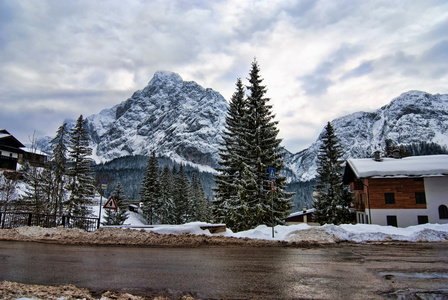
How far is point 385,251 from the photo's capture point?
1102 centimetres

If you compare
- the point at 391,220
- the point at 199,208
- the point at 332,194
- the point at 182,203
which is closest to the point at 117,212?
the point at 182,203

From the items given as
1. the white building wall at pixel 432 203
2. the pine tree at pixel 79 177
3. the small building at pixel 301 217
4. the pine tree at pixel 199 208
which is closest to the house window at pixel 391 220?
the white building wall at pixel 432 203

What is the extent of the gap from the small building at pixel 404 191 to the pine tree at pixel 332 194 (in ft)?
Answer: 21.0

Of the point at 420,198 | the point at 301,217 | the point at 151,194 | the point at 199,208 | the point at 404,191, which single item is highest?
the point at 151,194

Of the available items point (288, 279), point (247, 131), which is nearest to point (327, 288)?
point (288, 279)

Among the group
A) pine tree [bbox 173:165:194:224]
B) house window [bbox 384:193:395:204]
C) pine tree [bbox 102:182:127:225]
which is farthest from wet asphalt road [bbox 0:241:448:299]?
pine tree [bbox 173:165:194:224]

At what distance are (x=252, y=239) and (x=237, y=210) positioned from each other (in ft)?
30.1

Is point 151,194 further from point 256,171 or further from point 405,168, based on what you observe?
point 405,168

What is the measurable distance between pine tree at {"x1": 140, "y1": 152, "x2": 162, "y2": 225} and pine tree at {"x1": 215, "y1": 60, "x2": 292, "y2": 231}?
2529cm

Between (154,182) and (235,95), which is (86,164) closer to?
(154,182)

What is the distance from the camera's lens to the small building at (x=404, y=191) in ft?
89.8

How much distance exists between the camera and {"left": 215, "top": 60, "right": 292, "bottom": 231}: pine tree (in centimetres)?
2270

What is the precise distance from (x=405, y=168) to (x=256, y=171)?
48.8 feet

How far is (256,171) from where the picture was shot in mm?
23609
